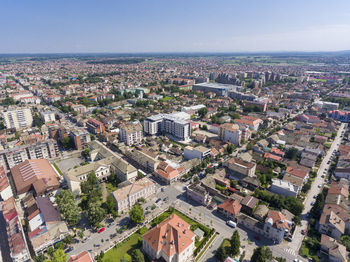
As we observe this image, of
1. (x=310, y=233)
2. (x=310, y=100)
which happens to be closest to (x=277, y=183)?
(x=310, y=233)

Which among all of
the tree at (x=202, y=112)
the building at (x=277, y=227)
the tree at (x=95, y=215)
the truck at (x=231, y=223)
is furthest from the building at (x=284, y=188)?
the tree at (x=202, y=112)

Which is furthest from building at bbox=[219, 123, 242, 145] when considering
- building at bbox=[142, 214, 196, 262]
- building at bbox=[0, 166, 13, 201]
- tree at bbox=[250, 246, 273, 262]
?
building at bbox=[0, 166, 13, 201]

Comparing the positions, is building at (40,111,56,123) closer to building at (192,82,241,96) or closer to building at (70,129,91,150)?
building at (70,129,91,150)

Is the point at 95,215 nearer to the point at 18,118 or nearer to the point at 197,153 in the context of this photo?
the point at 197,153

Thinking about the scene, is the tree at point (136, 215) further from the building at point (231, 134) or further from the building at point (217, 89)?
the building at point (217, 89)

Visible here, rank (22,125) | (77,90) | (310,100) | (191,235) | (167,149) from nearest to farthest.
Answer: (191,235)
(167,149)
(22,125)
(310,100)
(77,90)

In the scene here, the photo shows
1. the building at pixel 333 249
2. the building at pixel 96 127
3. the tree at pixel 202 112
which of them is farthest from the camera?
the tree at pixel 202 112

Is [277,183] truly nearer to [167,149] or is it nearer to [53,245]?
[167,149]
